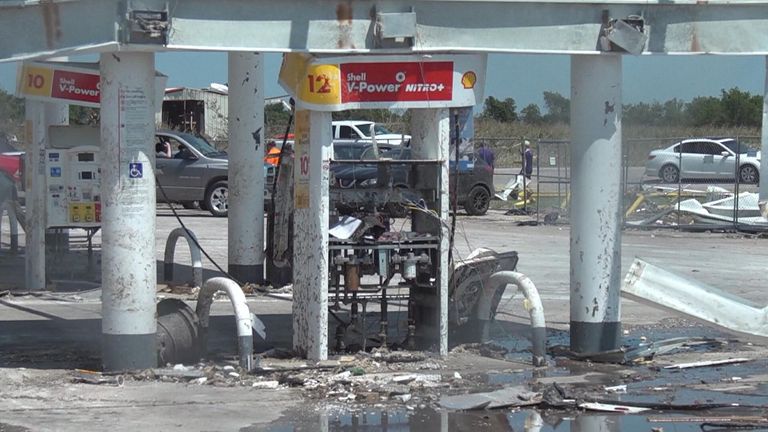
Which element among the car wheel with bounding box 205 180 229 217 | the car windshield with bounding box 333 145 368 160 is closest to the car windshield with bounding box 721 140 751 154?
the car windshield with bounding box 333 145 368 160

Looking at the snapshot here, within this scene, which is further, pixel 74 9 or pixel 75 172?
pixel 75 172

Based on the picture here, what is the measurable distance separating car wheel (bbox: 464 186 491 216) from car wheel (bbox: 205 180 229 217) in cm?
548

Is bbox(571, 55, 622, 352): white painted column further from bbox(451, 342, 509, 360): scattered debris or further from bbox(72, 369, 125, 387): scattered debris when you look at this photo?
bbox(72, 369, 125, 387): scattered debris

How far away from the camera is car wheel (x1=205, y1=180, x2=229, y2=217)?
24.9m

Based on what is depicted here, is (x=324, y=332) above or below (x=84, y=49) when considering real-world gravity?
below

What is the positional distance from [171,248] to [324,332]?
539 cm

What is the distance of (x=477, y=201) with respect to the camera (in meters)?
26.8

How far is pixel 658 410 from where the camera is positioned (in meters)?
8.51

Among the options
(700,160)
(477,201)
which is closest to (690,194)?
(700,160)

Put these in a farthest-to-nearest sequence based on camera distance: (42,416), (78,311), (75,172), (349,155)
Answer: (349,155)
(75,172)
(78,311)
(42,416)

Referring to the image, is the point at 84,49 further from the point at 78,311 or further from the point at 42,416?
the point at 78,311

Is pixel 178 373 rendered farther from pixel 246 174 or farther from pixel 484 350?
pixel 246 174

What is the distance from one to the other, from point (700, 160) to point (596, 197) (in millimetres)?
17687

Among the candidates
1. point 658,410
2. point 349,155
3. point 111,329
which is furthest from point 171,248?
point 349,155
